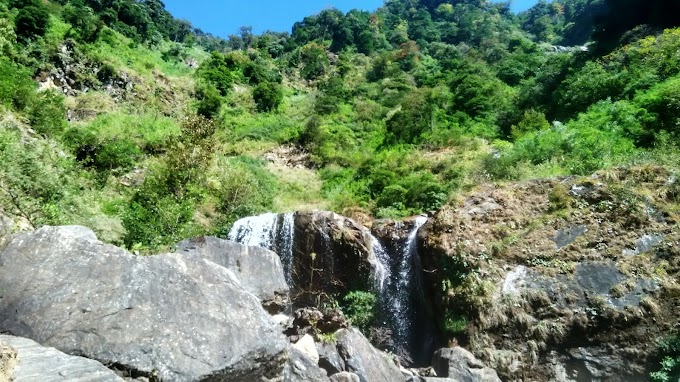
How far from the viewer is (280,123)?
3278 centimetres

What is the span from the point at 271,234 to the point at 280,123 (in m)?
18.4

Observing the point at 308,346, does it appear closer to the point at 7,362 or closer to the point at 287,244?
the point at 7,362

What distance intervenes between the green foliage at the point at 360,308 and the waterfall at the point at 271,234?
2050mm

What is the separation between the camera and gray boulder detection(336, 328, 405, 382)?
364 inches

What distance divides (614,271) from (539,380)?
2923mm

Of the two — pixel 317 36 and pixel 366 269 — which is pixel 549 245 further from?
pixel 317 36

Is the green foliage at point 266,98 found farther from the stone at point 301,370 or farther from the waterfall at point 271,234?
the stone at point 301,370

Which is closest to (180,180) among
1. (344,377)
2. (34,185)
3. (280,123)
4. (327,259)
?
(34,185)

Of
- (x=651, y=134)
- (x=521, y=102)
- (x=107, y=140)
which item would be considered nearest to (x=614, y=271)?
(x=651, y=134)

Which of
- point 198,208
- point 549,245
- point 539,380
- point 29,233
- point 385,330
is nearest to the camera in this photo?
point 29,233

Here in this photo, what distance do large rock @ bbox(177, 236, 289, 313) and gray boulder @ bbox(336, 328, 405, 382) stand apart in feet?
6.96

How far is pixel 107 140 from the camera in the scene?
21.2 meters

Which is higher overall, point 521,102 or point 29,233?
point 521,102

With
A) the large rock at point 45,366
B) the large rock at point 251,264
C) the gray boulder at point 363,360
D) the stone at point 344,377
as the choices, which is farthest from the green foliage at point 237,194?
the large rock at point 45,366
